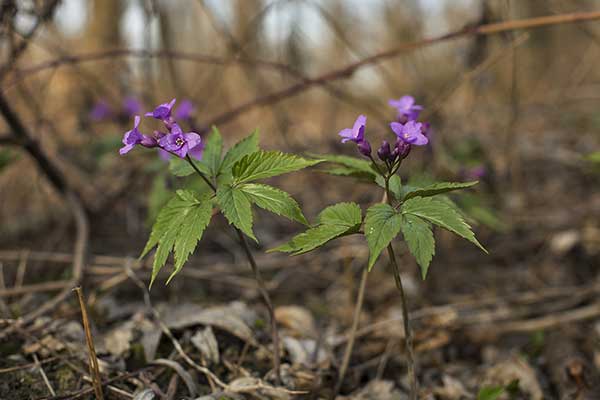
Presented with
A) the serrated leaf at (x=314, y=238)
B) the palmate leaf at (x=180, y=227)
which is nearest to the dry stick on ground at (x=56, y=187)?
the palmate leaf at (x=180, y=227)

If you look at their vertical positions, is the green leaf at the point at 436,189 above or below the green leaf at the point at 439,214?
above

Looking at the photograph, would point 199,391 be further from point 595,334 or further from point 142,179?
point 142,179

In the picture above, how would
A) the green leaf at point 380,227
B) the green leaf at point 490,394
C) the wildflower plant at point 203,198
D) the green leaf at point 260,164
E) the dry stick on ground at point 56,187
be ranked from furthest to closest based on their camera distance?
the dry stick on ground at point 56,187 → the green leaf at point 490,394 → the green leaf at point 260,164 → the wildflower plant at point 203,198 → the green leaf at point 380,227

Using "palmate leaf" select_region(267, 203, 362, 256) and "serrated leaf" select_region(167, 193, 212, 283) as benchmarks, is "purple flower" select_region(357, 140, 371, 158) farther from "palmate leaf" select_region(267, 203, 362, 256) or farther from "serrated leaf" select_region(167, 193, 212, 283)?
"serrated leaf" select_region(167, 193, 212, 283)

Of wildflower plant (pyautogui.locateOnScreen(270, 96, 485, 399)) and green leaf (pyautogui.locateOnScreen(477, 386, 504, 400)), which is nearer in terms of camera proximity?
wildflower plant (pyautogui.locateOnScreen(270, 96, 485, 399))

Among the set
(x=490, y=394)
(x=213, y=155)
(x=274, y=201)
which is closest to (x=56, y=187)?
(x=213, y=155)

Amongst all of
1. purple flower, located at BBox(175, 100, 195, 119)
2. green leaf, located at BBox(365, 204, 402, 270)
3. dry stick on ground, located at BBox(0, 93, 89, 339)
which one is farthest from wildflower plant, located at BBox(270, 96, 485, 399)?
dry stick on ground, located at BBox(0, 93, 89, 339)

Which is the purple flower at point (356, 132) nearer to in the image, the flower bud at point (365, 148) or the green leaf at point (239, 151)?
the flower bud at point (365, 148)
